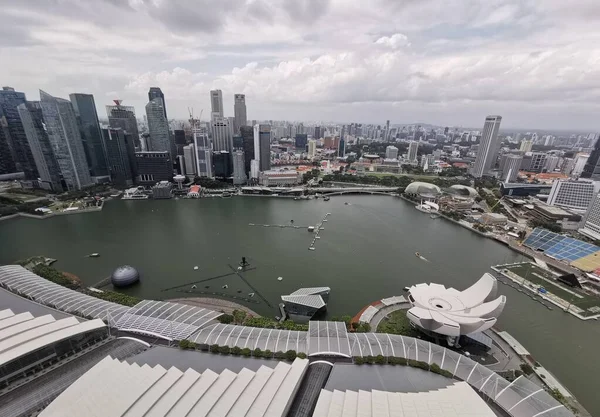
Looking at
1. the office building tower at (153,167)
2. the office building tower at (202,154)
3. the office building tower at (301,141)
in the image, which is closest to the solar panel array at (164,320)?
the office building tower at (153,167)

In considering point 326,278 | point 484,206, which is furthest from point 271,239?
point 484,206

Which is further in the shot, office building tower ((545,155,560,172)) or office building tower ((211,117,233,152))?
office building tower ((545,155,560,172))

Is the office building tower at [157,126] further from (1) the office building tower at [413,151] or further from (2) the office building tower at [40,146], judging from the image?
(1) the office building tower at [413,151]

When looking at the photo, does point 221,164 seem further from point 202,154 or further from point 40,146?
point 40,146

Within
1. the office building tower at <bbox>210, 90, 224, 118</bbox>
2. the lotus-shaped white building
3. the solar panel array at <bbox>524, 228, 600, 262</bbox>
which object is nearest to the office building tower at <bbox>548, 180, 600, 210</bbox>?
the solar panel array at <bbox>524, 228, 600, 262</bbox>

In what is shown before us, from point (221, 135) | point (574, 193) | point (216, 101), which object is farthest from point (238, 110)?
point (574, 193)

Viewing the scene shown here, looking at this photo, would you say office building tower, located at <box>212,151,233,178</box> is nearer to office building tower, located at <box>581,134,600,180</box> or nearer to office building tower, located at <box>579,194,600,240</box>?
office building tower, located at <box>579,194,600,240</box>

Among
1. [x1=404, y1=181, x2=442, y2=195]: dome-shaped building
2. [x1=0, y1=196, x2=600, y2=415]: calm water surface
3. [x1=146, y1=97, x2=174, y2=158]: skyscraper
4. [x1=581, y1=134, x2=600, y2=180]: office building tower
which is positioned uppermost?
[x1=146, y1=97, x2=174, y2=158]: skyscraper
